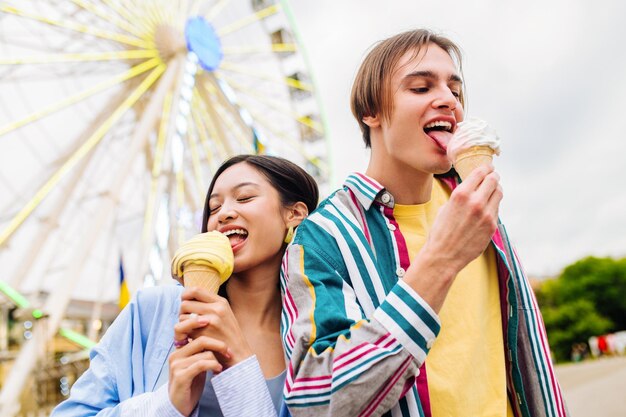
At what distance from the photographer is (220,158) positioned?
1048 cm

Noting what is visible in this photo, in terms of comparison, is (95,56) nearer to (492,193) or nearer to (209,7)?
(209,7)

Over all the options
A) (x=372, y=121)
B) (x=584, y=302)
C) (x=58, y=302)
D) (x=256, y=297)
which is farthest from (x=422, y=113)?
(x=584, y=302)

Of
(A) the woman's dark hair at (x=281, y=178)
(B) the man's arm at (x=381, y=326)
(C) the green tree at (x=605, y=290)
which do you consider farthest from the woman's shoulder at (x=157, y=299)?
(C) the green tree at (x=605, y=290)

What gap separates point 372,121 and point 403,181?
175mm

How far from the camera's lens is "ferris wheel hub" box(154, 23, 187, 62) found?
908 centimetres

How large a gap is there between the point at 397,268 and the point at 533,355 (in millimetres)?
384

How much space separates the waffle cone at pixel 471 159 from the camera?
1.20 metres

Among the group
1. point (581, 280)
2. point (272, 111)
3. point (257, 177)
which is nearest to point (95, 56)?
point (272, 111)

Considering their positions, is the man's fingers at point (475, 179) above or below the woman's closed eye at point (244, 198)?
below

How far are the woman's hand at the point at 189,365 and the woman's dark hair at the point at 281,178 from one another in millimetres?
597

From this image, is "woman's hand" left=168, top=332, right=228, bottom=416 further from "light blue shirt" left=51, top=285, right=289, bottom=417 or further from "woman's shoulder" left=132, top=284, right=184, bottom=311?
"woman's shoulder" left=132, top=284, right=184, bottom=311

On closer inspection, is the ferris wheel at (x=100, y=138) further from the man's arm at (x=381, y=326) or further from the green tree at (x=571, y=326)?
the green tree at (x=571, y=326)

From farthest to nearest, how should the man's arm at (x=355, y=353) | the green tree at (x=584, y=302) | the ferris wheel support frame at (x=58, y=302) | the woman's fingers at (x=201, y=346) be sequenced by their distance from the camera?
the green tree at (x=584, y=302) < the ferris wheel support frame at (x=58, y=302) < the woman's fingers at (x=201, y=346) < the man's arm at (x=355, y=353)

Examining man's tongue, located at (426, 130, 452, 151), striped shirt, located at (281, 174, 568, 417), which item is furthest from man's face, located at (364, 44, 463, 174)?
striped shirt, located at (281, 174, 568, 417)
